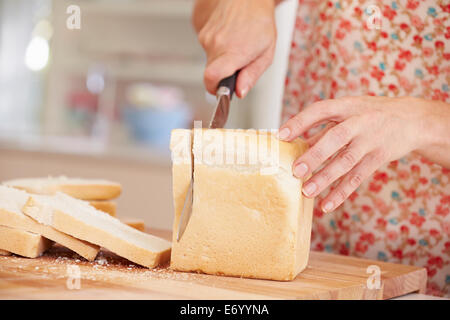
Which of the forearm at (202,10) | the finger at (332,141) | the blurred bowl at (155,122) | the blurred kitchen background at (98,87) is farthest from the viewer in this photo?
the blurred bowl at (155,122)

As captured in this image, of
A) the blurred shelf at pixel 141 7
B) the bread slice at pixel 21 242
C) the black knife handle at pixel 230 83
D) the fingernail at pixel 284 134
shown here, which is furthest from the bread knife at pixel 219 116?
the blurred shelf at pixel 141 7

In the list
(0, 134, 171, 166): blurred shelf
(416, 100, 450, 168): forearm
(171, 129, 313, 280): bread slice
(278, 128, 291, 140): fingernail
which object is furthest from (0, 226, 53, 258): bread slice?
(0, 134, 171, 166): blurred shelf

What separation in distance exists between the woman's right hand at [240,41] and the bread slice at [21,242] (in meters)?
0.57

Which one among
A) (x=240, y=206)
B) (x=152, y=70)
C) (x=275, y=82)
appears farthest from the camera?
(x=152, y=70)

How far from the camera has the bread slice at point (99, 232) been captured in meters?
1.19

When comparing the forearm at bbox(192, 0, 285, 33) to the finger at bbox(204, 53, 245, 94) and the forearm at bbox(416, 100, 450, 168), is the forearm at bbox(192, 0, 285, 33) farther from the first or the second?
the forearm at bbox(416, 100, 450, 168)

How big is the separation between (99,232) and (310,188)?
0.41 metres

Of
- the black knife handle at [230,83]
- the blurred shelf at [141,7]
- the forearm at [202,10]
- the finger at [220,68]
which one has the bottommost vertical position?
the black knife handle at [230,83]

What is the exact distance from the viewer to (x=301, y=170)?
1.12 meters

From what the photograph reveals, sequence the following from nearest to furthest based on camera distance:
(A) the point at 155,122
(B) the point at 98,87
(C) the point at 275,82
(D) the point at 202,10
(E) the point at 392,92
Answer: (E) the point at 392,92 < (D) the point at 202,10 < (C) the point at 275,82 < (A) the point at 155,122 < (B) the point at 98,87

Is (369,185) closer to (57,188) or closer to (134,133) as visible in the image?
(57,188)

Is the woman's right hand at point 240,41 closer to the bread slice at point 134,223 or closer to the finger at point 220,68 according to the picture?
the finger at point 220,68

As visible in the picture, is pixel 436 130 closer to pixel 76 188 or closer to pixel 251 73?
pixel 251 73

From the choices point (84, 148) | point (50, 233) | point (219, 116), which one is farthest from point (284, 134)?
point (84, 148)
